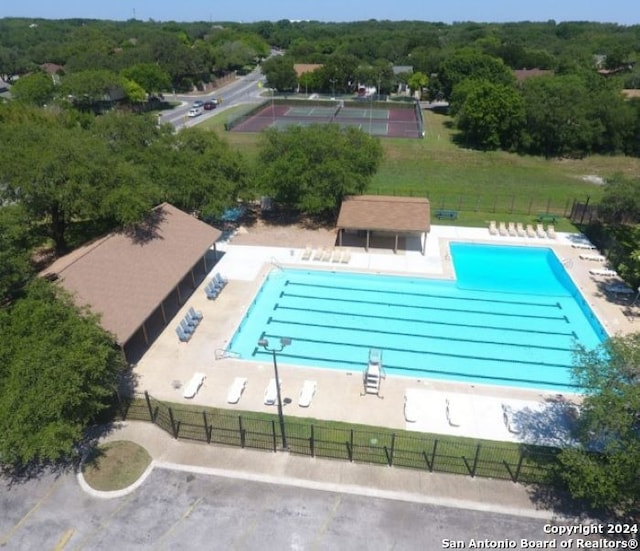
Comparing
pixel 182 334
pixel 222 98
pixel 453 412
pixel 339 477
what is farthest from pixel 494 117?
pixel 222 98

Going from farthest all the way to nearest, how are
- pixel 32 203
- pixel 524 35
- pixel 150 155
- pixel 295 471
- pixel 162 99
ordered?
pixel 524 35
pixel 162 99
pixel 150 155
pixel 32 203
pixel 295 471

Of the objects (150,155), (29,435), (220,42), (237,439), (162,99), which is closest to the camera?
(29,435)

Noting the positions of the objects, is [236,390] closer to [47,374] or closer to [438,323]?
[47,374]

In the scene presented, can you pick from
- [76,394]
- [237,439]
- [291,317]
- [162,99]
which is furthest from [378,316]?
[162,99]

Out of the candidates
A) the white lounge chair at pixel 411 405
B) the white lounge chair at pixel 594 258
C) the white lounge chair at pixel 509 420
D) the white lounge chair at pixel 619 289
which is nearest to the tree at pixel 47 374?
the white lounge chair at pixel 411 405

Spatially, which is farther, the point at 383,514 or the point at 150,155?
the point at 150,155

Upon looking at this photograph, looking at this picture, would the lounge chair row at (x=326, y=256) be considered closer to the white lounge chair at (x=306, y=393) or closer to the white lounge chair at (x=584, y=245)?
the white lounge chair at (x=306, y=393)

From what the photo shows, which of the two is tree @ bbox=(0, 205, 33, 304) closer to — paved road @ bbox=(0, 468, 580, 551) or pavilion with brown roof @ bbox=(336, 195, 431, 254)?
paved road @ bbox=(0, 468, 580, 551)

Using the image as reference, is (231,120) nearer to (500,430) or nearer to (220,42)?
(500,430)
